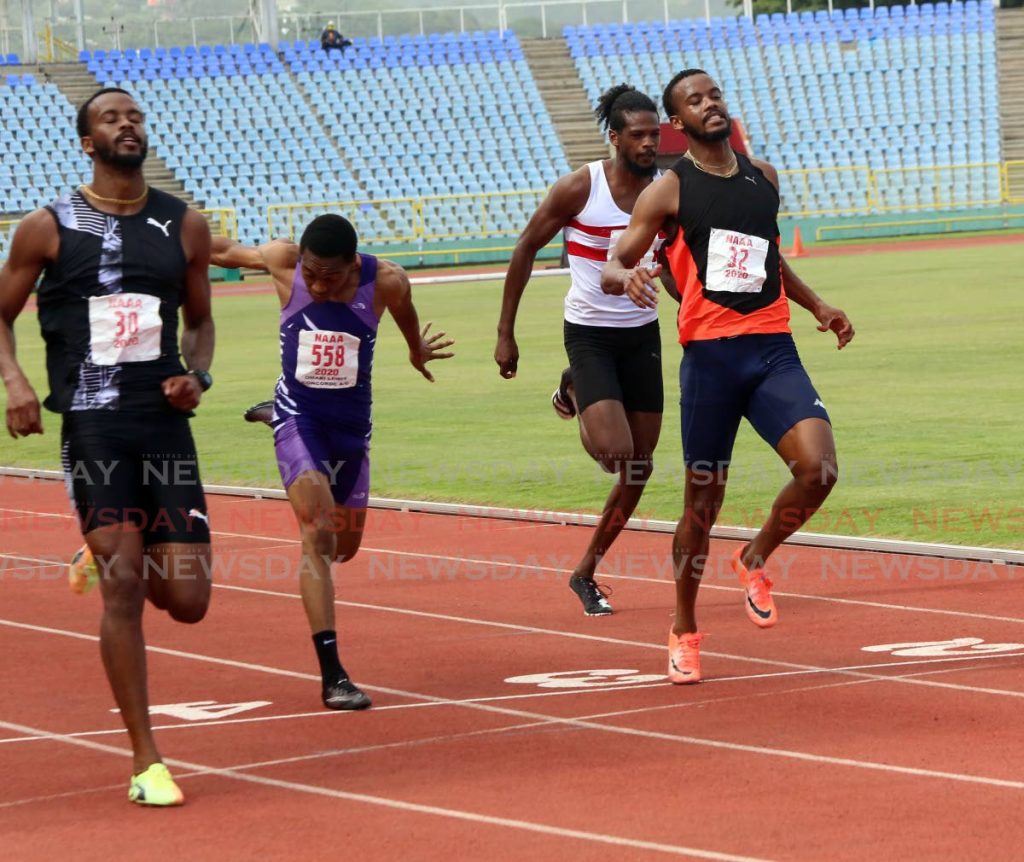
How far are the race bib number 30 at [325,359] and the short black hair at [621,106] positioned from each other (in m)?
1.96

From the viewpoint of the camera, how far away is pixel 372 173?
160 ft

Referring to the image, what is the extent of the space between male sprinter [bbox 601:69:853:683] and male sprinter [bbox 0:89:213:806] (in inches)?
71.9

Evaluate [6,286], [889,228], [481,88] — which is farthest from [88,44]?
[6,286]

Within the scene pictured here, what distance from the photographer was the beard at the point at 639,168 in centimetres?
858

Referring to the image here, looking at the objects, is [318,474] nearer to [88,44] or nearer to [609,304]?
[609,304]

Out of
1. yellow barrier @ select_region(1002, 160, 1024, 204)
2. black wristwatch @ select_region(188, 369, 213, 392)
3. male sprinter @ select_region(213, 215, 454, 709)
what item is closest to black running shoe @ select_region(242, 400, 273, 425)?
male sprinter @ select_region(213, 215, 454, 709)

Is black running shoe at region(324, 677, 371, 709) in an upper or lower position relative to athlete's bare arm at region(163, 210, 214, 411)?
lower

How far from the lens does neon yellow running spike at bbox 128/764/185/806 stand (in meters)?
5.32

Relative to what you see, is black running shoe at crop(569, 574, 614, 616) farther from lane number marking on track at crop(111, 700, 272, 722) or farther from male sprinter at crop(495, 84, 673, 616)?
lane number marking on track at crop(111, 700, 272, 722)

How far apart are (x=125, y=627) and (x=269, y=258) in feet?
6.83

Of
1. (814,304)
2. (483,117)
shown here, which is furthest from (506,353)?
(483,117)

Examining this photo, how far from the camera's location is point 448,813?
5199 mm

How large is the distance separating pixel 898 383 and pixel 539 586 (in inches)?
368

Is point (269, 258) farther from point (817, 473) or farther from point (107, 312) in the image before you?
point (817, 473)
